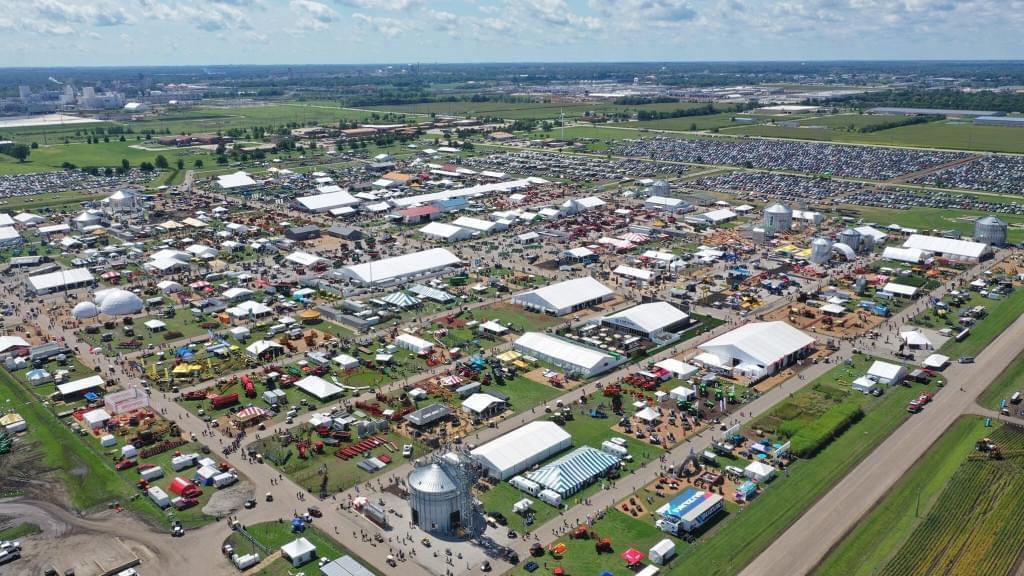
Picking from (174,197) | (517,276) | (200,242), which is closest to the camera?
(517,276)

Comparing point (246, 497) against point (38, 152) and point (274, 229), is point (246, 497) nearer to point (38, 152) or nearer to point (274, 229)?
point (274, 229)

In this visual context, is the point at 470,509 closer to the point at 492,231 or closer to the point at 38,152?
the point at 492,231

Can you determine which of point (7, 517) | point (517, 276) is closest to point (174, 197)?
point (517, 276)

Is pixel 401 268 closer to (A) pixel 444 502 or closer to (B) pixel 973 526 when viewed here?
(A) pixel 444 502

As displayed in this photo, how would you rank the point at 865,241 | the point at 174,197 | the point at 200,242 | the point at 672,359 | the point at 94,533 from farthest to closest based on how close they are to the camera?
the point at 174,197, the point at 200,242, the point at 865,241, the point at 672,359, the point at 94,533

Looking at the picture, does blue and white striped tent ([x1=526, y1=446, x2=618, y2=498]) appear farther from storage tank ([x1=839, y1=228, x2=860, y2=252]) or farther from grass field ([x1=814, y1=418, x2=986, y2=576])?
storage tank ([x1=839, y1=228, x2=860, y2=252])

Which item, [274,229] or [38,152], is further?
[38,152]

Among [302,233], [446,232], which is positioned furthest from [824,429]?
[302,233]

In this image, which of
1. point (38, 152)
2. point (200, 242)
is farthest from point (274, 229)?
point (38, 152)

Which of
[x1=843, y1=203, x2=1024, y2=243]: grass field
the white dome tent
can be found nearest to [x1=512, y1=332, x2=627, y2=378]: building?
the white dome tent
